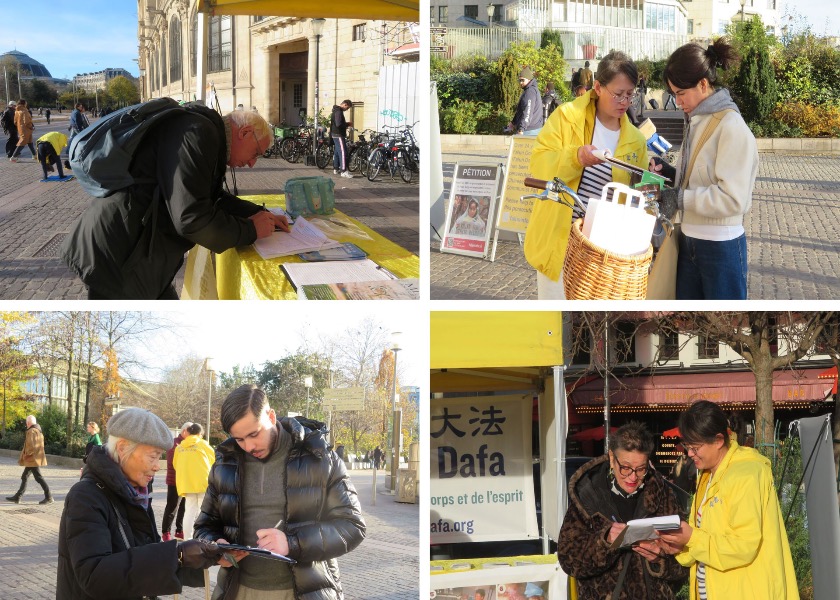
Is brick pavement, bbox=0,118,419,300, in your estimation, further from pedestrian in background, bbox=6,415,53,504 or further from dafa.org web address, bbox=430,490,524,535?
dafa.org web address, bbox=430,490,524,535

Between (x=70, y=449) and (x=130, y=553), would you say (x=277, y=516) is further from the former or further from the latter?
(x=70, y=449)

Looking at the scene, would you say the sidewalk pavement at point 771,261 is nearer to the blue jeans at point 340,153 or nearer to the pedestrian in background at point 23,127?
the blue jeans at point 340,153

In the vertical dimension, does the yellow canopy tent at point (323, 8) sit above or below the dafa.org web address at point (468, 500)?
above

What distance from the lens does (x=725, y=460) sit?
290 cm

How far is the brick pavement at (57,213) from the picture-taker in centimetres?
614

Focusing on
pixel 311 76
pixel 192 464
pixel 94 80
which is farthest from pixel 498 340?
pixel 311 76

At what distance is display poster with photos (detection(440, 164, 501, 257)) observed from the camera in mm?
6828

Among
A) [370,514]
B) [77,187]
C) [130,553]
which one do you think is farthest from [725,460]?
[77,187]

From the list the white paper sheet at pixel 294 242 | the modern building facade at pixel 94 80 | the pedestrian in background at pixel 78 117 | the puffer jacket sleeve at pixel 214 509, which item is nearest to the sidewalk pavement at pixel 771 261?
the white paper sheet at pixel 294 242

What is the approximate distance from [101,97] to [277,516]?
826 centimetres

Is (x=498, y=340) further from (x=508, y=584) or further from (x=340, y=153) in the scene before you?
(x=340, y=153)

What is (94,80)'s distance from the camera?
32.6 ft

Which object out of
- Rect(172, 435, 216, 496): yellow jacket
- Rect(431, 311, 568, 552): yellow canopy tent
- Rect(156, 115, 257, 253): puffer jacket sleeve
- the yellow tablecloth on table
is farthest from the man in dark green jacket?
Rect(172, 435, 216, 496): yellow jacket

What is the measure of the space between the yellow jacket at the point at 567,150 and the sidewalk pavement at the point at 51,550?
1.82 metres
